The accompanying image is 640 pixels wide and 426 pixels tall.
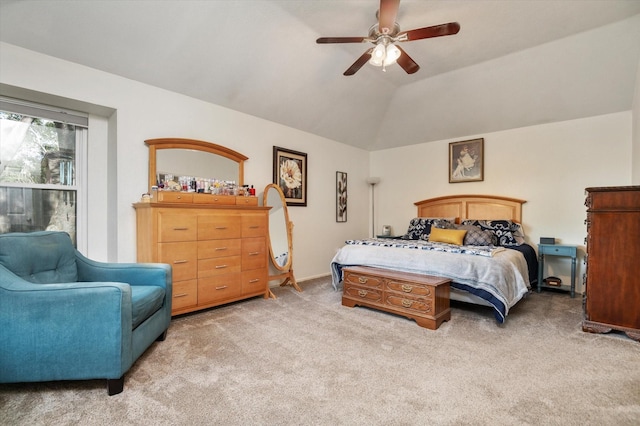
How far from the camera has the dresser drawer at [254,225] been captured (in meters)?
3.62

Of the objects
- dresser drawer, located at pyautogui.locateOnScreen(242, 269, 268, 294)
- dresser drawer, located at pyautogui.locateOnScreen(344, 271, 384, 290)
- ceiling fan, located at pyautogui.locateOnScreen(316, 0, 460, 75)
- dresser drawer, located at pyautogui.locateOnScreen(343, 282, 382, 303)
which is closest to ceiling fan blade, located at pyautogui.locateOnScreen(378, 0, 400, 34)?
ceiling fan, located at pyautogui.locateOnScreen(316, 0, 460, 75)

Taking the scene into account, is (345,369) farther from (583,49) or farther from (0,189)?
(583,49)

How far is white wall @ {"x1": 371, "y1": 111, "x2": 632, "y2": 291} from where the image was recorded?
409cm

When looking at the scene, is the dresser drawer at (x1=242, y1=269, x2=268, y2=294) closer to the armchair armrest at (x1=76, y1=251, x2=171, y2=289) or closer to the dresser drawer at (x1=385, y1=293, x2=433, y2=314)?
the armchair armrest at (x1=76, y1=251, x2=171, y2=289)

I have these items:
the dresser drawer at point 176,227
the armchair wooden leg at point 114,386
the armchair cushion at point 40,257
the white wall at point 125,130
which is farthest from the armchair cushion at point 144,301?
the white wall at point 125,130

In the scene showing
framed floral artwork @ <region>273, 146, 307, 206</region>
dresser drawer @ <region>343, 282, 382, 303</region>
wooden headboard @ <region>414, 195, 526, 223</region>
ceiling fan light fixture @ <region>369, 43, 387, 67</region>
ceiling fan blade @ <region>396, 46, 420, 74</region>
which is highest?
ceiling fan blade @ <region>396, 46, 420, 74</region>

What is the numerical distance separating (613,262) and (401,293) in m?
1.82

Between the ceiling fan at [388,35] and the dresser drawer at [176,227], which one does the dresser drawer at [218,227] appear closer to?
the dresser drawer at [176,227]

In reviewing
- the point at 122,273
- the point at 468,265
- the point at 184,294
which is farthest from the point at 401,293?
the point at 122,273

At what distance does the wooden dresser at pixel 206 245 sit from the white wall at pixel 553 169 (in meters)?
3.45

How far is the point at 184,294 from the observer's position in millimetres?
3076

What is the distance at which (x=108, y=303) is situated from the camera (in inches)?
70.2

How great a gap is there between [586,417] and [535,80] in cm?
395

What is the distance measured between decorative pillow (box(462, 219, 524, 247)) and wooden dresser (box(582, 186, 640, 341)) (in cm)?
149
